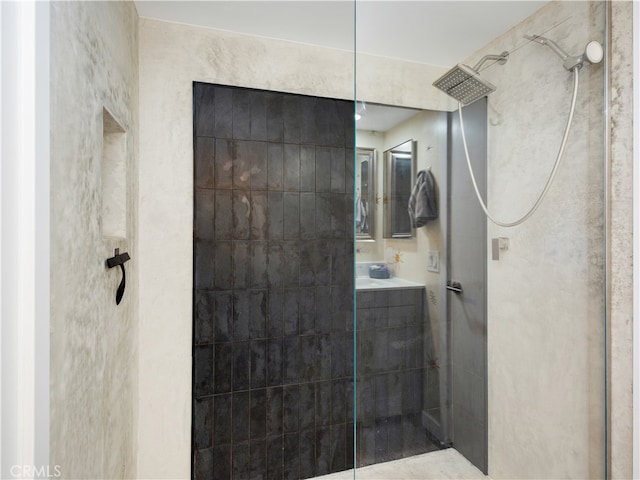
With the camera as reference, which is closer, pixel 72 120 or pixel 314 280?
pixel 72 120

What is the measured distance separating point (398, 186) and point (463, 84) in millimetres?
472

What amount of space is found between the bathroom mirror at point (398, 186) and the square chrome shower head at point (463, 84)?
0.26 metres

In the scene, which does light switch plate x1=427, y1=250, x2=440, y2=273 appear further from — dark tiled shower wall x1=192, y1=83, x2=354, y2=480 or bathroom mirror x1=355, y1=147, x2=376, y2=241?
dark tiled shower wall x1=192, y1=83, x2=354, y2=480

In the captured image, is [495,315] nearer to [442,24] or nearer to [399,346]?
[399,346]

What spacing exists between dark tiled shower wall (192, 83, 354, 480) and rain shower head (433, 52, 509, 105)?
96 centimetres

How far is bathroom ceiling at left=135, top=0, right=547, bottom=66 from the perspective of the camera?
50.2 inches

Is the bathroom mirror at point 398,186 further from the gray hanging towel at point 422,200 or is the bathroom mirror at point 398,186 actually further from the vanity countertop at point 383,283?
the vanity countertop at point 383,283

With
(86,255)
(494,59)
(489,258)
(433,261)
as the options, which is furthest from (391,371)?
(494,59)

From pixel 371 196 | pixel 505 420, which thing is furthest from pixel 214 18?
pixel 505 420

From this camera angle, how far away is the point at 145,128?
1880 mm

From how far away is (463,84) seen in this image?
1.30 m

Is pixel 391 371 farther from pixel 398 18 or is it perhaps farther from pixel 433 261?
pixel 398 18

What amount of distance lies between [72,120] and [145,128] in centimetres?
102

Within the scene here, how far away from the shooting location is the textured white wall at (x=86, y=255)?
2.79ft
